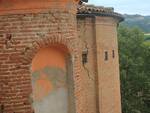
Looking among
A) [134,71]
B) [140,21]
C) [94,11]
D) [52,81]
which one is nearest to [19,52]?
[52,81]

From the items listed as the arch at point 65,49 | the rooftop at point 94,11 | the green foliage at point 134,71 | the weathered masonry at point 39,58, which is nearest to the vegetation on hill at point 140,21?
the green foliage at point 134,71

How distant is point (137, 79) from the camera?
40.4 meters

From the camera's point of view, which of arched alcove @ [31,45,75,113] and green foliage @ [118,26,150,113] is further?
green foliage @ [118,26,150,113]

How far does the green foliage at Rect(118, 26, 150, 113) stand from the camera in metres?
39.3

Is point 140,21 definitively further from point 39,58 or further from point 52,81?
point 39,58

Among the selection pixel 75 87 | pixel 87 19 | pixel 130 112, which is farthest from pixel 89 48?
pixel 130 112

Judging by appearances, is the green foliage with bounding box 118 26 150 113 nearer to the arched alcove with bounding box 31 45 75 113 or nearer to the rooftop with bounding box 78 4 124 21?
the rooftop with bounding box 78 4 124 21

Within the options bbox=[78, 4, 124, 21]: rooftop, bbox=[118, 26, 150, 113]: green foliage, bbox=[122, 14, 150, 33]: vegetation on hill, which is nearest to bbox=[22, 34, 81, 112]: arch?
bbox=[78, 4, 124, 21]: rooftop

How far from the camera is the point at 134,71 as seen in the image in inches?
1604

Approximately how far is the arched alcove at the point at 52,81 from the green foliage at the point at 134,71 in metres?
28.5

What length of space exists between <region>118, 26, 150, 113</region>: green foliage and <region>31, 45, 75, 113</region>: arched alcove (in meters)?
28.5

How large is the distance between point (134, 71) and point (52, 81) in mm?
31898

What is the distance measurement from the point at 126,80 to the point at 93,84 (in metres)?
19.1

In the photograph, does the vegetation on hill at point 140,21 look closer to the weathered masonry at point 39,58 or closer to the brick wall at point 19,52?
the weathered masonry at point 39,58
